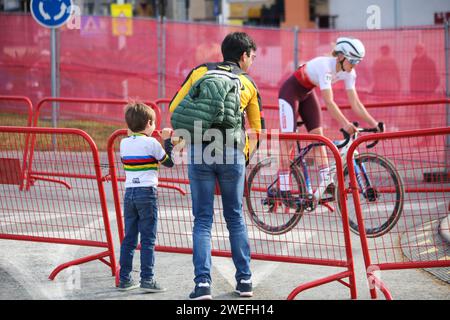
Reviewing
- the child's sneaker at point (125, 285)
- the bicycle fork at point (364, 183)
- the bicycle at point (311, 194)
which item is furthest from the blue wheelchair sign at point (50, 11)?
the child's sneaker at point (125, 285)

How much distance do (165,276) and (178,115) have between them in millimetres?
1637

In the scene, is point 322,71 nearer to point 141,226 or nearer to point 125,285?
point 141,226

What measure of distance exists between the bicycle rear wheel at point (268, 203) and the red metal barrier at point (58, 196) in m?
1.30

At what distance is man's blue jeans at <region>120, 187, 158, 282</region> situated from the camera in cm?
721

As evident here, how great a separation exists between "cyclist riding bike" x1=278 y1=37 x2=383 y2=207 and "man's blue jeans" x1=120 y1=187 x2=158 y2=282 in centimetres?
221

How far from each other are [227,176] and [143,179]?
0.65 meters

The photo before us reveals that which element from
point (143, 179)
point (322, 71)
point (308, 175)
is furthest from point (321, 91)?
point (143, 179)

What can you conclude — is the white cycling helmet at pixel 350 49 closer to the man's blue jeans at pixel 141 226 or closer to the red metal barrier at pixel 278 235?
the red metal barrier at pixel 278 235

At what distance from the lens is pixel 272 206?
8.42 meters

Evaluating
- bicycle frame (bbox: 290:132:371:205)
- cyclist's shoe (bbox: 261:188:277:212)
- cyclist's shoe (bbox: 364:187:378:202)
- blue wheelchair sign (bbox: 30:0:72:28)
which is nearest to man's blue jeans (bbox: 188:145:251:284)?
cyclist's shoe (bbox: 261:188:277:212)

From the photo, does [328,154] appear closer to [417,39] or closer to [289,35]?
[417,39]

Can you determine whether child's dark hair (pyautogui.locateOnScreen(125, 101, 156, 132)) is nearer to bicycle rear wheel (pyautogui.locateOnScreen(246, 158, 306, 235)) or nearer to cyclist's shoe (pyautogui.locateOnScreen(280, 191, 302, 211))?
bicycle rear wheel (pyautogui.locateOnScreen(246, 158, 306, 235))

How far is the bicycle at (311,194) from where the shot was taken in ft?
27.6

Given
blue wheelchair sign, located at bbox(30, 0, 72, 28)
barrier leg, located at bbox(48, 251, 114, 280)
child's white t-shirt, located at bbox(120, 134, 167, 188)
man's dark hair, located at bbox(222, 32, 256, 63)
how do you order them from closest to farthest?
man's dark hair, located at bbox(222, 32, 256, 63)
child's white t-shirt, located at bbox(120, 134, 167, 188)
barrier leg, located at bbox(48, 251, 114, 280)
blue wheelchair sign, located at bbox(30, 0, 72, 28)
